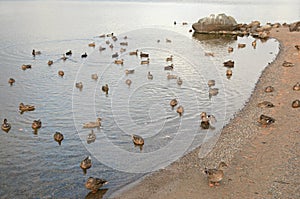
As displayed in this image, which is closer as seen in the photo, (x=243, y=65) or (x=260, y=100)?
Answer: (x=260, y=100)

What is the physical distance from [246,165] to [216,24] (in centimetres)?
3968

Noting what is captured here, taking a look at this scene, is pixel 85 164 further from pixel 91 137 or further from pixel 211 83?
pixel 211 83

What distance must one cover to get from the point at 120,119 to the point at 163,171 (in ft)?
18.1

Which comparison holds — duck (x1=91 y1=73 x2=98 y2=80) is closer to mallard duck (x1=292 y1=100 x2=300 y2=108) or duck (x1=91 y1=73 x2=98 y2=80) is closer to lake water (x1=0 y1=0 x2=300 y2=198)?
lake water (x1=0 y1=0 x2=300 y2=198)

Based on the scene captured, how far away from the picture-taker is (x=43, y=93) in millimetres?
22766

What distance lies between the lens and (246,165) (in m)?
13.2

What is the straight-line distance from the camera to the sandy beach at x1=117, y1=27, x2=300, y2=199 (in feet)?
38.2

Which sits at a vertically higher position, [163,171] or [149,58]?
[149,58]

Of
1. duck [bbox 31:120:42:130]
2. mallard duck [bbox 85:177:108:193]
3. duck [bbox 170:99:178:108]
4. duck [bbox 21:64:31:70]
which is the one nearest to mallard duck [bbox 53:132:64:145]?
duck [bbox 31:120:42:130]

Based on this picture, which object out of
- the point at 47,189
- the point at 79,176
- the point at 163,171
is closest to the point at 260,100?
the point at 163,171

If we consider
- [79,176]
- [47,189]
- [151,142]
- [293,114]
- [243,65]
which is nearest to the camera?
[47,189]

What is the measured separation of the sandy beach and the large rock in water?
32060 millimetres

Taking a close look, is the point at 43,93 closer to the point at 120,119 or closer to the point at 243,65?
the point at 120,119

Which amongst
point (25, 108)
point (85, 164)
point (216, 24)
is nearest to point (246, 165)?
point (85, 164)
